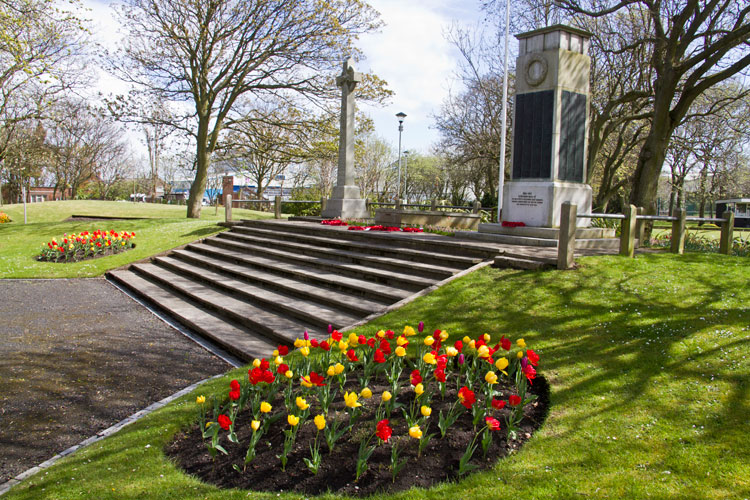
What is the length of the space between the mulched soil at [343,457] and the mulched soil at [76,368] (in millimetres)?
1497

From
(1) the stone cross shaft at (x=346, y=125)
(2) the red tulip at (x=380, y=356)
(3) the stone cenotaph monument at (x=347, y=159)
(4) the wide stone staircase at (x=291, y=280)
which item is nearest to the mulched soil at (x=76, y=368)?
(4) the wide stone staircase at (x=291, y=280)

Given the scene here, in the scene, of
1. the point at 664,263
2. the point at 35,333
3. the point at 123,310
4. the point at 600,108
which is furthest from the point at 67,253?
the point at 600,108

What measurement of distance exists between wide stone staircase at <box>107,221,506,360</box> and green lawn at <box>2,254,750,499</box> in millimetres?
1334

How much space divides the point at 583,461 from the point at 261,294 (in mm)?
7216

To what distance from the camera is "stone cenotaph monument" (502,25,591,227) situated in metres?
10.4

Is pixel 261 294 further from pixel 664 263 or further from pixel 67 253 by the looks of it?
pixel 67 253

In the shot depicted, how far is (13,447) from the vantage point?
14.2 ft

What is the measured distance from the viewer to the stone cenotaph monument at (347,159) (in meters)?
18.3

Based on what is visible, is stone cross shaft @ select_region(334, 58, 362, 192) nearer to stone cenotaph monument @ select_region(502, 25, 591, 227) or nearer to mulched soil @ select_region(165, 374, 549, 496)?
stone cenotaph monument @ select_region(502, 25, 591, 227)

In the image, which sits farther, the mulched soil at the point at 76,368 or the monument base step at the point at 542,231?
the monument base step at the point at 542,231

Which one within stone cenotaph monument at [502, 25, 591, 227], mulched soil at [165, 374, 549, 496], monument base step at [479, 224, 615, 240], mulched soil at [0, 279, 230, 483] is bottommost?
mulched soil at [0, 279, 230, 483]

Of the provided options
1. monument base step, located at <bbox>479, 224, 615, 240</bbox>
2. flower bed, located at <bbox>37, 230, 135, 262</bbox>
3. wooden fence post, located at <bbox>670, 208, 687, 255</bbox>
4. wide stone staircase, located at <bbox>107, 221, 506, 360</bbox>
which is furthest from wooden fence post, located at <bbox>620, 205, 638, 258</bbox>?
flower bed, located at <bbox>37, 230, 135, 262</bbox>

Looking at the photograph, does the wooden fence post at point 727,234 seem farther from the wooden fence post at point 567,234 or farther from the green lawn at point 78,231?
the green lawn at point 78,231

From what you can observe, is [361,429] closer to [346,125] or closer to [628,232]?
[628,232]
